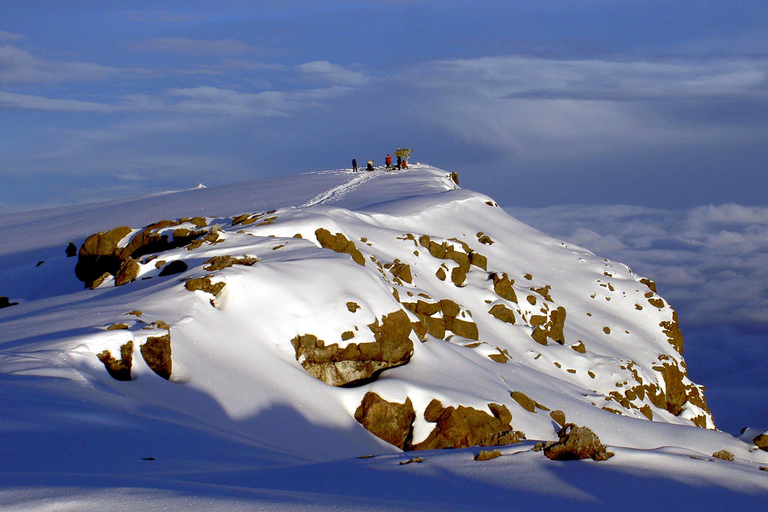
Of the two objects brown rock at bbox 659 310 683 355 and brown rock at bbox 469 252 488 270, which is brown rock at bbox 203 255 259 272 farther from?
brown rock at bbox 659 310 683 355

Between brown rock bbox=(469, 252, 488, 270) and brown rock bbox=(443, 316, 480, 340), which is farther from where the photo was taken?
brown rock bbox=(469, 252, 488, 270)

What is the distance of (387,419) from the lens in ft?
57.1

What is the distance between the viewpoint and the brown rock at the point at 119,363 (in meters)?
13.5

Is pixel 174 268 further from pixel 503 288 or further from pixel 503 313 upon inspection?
pixel 503 288

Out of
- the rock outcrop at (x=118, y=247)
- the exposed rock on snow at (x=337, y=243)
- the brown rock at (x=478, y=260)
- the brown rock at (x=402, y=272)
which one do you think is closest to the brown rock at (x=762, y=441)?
the brown rock at (x=402, y=272)

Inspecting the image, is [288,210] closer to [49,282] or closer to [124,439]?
[49,282]

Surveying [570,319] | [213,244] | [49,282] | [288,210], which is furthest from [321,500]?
[570,319]

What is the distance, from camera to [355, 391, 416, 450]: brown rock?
17.1 m

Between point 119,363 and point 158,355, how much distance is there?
896 millimetres

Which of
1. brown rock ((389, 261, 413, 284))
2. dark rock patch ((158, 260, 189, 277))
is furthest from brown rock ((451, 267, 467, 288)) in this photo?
dark rock patch ((158, 260, 189, 277))

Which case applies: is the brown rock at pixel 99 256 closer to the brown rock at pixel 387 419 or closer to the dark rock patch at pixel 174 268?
the dark rock patch at pixel 174 268

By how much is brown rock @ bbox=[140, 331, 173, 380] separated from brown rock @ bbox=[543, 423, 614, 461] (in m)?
8.62

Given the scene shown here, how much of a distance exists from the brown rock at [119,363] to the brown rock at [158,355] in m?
0.41

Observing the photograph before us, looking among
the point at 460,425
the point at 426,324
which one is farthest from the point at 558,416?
the point at 426,324
